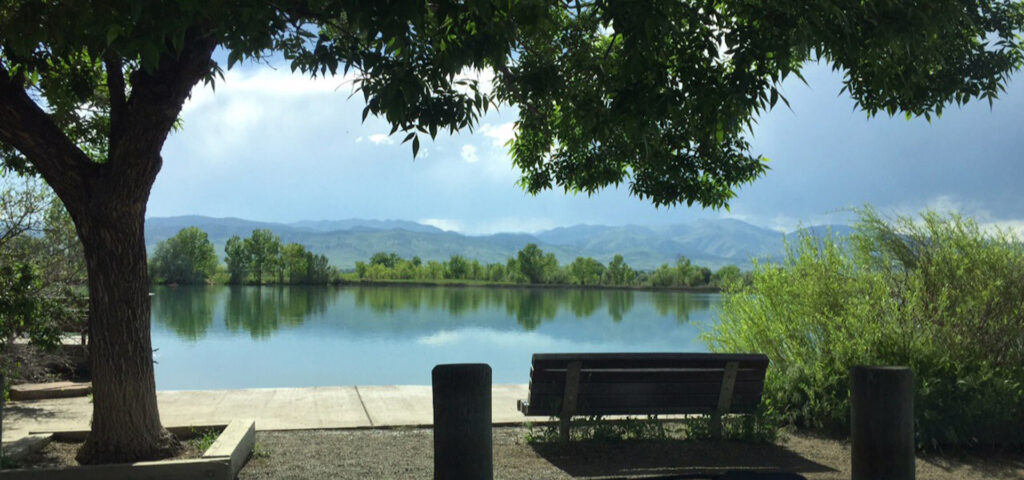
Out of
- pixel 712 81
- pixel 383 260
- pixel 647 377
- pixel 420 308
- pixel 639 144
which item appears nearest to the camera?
pixel 712 81

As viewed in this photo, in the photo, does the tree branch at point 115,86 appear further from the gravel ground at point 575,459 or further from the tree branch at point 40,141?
the gravel ground at point 575,459

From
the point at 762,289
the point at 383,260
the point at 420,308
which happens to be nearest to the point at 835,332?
the point at 762,289

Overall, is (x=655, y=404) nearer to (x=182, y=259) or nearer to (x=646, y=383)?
(x=646, y=383)

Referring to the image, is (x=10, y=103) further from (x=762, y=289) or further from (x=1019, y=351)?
(x=1019, y=351)

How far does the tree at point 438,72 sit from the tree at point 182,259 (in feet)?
201

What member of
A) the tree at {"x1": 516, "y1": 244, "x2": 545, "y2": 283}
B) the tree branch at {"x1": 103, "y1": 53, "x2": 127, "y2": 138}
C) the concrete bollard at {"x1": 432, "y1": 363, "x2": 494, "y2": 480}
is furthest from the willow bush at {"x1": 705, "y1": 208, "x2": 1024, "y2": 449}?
the tree at {"x1": 516, "y1": 244, "x2": 545, "y2": 283}

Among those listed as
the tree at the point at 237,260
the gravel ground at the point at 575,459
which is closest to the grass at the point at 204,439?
the gravel ground at the point at 575,459

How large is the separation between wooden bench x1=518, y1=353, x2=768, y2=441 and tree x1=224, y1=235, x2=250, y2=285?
78.6m

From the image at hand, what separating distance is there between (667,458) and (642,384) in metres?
0.66

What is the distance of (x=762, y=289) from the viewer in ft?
29.7

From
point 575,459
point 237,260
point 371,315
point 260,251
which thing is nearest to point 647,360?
point 575,459

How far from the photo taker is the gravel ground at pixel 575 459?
20.1ft

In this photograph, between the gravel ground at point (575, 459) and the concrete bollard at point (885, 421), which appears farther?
the gravel ground at point (575, 459)

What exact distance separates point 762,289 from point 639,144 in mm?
2797
